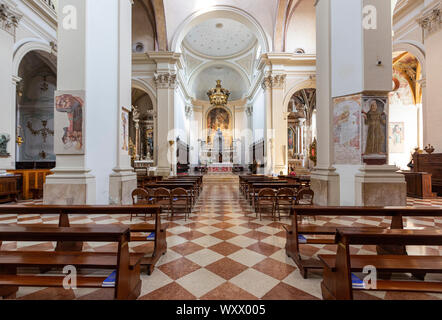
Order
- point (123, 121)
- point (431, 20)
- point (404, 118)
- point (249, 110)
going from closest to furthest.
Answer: point (123, 121) → point (431, 20) → point (404, 118) → point (249, 110)

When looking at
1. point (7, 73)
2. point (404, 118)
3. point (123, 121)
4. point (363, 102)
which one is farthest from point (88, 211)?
point (404, 118)

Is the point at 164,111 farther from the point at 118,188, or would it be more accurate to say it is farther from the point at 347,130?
the point at 347,130

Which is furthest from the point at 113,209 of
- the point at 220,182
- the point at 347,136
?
the point at 220,182

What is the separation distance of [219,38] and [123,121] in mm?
14598

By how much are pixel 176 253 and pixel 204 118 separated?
A: 2006cm

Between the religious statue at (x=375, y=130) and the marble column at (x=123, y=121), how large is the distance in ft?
19.8

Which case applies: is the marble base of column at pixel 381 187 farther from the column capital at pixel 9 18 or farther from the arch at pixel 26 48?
the arch at pixel 26 48

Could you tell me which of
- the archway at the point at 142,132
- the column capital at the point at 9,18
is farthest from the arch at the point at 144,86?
the column capital at the point at 9,18

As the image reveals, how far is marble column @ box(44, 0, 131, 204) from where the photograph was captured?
4.86 meters

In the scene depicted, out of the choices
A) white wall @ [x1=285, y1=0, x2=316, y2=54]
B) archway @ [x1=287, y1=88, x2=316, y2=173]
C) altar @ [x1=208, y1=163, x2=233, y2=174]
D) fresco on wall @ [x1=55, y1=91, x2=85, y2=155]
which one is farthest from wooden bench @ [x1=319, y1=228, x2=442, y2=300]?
archway @ [x1=287, y1=88, x2=316, y2=173]

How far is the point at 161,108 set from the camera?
472 inches

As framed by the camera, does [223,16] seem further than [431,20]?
Yes

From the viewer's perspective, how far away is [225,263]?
103 inches
